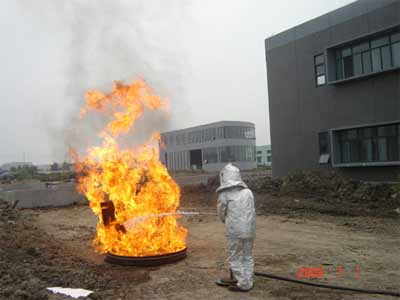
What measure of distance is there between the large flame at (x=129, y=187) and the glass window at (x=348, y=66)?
16.5m

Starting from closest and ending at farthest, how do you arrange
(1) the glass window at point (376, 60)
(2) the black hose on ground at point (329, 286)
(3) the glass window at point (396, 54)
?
(2) the black hose on ground at point (329, 286)
(3) the glass window at point (396, 54)
(1) the glass window at point (376, 60)

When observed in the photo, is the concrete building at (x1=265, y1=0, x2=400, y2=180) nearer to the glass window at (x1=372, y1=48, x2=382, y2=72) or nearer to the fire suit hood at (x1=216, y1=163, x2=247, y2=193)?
the glass window at (x1=372, y1=48, x2=382, y2=72)

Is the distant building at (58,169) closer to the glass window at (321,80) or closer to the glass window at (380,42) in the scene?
the glass window at (321,80)

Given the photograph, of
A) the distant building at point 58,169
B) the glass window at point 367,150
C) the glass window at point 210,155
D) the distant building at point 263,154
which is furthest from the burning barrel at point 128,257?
the distant building at point 263,154

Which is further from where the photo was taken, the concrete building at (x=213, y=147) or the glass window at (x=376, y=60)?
the concrete building at (x=213, y=147)

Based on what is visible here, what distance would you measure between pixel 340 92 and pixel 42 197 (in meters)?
17.7

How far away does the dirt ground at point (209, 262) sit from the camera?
6.88m

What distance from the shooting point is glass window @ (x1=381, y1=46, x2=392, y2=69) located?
70.3 ft

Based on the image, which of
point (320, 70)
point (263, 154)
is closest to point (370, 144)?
point (320, 70)

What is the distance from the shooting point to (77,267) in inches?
342

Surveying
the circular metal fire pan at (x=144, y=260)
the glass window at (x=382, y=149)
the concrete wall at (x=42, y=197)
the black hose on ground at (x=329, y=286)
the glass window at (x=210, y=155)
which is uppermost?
the glass window at (x=210, y=155)

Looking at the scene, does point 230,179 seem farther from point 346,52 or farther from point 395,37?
point 346,52

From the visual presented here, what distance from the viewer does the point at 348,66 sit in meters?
23.8
